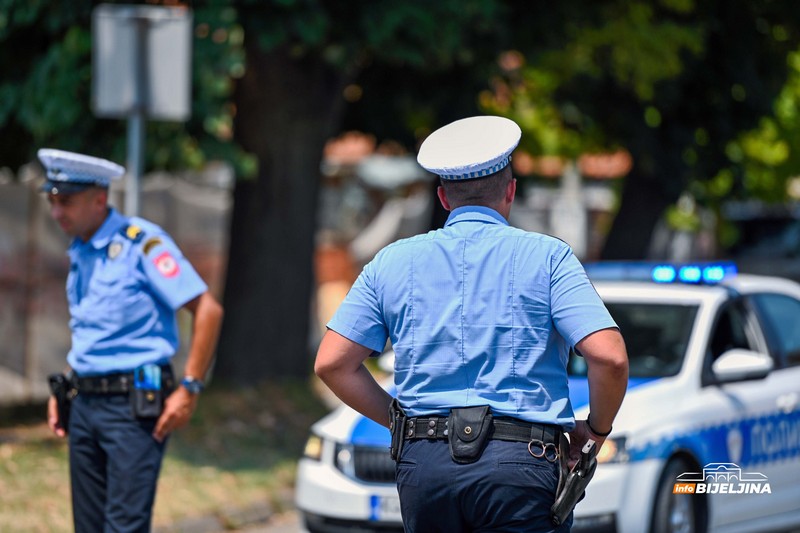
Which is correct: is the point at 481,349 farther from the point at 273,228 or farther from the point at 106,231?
the point at 273,228

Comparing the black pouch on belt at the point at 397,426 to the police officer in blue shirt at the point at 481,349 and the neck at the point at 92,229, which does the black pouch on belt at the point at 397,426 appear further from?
the neck at the point at 92,229

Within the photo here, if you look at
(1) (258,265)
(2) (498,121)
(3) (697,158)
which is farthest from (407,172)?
(2) (498,121)

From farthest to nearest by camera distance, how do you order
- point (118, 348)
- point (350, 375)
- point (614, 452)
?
point (614, 452), point (118, 348), point (350, 375)

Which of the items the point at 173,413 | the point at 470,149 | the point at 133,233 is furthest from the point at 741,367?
the point at 470,149

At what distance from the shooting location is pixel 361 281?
12.0 feet

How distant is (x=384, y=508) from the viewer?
6.48m

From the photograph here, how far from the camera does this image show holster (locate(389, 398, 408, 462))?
3.57 metres

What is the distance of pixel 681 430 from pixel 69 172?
317cm

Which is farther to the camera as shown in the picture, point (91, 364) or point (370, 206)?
point (370, 206)

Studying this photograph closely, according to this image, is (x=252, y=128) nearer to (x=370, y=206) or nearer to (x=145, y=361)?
(x=145, y=361)

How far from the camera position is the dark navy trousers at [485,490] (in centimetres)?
341

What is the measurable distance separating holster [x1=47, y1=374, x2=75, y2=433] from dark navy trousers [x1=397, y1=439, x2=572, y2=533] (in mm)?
2181

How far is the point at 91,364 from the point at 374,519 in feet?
6.32

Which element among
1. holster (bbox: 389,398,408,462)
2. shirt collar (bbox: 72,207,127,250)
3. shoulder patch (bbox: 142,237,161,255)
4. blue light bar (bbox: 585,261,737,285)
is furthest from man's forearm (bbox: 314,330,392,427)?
blue light bar (bbox: 585,261,737,285)
